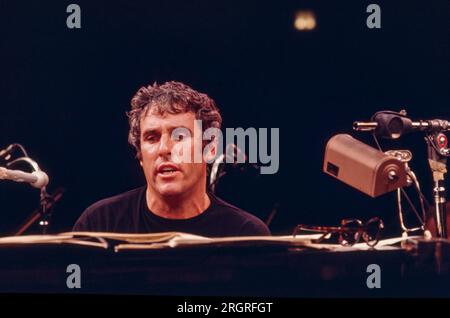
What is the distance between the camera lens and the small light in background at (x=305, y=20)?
2168 millimetres

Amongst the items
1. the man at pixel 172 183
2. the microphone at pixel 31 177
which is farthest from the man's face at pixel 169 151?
the microphone at pixel 31 177

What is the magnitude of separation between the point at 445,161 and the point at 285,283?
808 millimetres

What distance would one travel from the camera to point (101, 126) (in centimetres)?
217

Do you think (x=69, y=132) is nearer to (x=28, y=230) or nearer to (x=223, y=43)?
(x=28, y=230)

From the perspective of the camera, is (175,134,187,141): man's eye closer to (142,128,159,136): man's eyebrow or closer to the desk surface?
(142,128,159,136): man's eyebrow

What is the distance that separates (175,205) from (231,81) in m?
0.47

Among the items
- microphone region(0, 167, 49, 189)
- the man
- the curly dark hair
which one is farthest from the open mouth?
microphone region(0, 167, 49, 189)

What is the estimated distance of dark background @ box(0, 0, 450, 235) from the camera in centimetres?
214

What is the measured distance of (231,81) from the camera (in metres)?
2.17

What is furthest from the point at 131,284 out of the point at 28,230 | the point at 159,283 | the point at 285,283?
the point at 28,230

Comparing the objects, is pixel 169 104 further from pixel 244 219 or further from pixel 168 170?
pixel 244 219

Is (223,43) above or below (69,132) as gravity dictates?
above

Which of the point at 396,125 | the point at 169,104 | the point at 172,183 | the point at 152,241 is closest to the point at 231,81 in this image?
the point at 169,104
